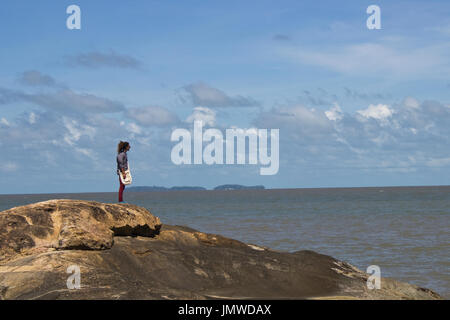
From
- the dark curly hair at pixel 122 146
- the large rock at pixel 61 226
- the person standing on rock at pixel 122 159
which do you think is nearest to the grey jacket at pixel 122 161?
the person standing on rock at pixel 122 159

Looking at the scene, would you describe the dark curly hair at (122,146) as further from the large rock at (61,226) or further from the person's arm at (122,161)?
the large rock at (61,226)

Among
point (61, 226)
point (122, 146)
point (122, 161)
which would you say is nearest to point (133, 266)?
point (61, 226)

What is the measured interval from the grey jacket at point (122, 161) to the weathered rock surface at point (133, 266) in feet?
8.70

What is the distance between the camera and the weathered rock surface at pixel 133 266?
8.83m

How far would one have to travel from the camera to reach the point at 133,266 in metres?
10.1

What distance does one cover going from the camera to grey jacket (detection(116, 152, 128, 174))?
1459 centimetres

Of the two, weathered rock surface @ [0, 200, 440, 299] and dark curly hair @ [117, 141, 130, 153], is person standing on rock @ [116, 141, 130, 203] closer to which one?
dark curly hair @ [117, 141, 130, 153]

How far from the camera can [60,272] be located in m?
9.03

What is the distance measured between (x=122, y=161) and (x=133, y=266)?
5.08 metres

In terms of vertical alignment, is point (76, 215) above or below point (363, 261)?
above

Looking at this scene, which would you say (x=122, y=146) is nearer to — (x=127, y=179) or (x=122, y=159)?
(x=122, y=159)

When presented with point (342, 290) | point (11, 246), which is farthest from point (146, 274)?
point (342, 290)

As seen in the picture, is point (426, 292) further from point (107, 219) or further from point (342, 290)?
point (107, 219)
